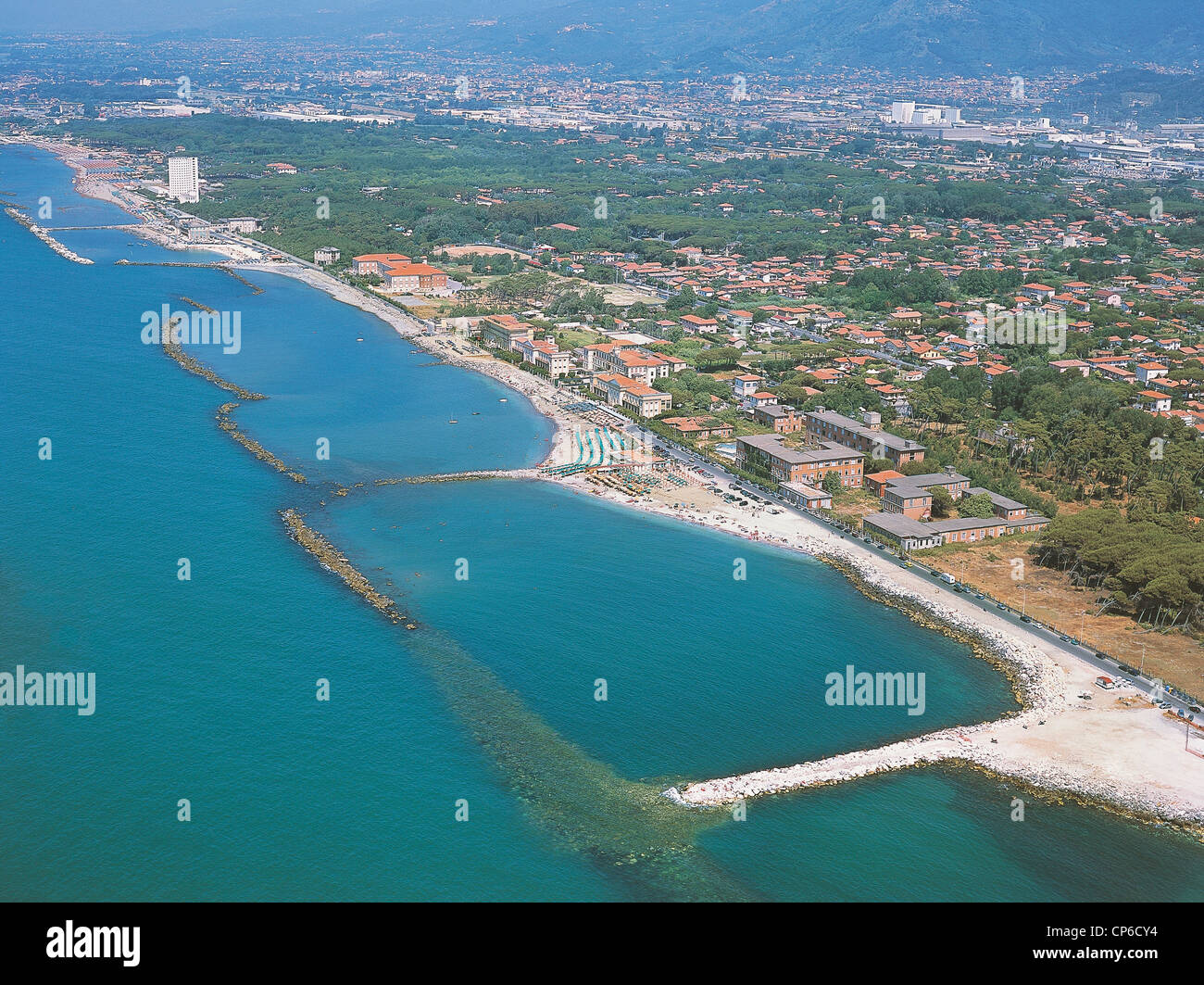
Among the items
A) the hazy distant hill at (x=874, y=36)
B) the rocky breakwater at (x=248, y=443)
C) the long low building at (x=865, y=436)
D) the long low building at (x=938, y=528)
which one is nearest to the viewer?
the long low building at (x=938, y=528)

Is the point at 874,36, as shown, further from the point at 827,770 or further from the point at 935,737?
the point at 827,770

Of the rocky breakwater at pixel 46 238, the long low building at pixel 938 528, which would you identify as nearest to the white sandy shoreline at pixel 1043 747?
the long low building at pixel 938 528

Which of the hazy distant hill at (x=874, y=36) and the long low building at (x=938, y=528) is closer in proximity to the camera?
the long low building at (x=938, y=528)

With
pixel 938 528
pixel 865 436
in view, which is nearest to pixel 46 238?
pixel 865 436

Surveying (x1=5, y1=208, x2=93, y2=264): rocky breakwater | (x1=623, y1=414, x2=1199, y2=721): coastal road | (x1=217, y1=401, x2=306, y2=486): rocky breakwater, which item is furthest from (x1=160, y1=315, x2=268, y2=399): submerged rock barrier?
(x1=5, y1=208, x2=93, y2=264): rocky breakwater

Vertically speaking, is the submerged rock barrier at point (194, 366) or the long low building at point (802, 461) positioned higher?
the submerged rock barrier at point (194, 366)

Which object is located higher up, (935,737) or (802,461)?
(802,461)

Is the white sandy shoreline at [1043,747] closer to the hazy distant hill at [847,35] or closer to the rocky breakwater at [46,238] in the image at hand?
the rocky breakwater at [46,238]

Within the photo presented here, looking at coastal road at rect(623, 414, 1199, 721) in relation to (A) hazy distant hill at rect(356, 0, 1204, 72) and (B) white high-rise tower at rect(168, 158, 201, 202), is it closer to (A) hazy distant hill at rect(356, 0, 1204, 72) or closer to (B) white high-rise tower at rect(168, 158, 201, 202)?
(B) white high-rise tower at rect(168, 158, 201, 202)
